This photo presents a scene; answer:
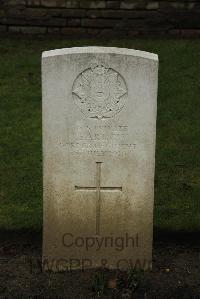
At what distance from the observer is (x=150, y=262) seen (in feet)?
16.0

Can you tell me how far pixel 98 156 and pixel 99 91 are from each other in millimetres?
448

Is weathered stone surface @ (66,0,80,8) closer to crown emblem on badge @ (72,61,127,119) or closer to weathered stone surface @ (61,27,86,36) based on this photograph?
weathered stone surface @ (61,27,86,36)

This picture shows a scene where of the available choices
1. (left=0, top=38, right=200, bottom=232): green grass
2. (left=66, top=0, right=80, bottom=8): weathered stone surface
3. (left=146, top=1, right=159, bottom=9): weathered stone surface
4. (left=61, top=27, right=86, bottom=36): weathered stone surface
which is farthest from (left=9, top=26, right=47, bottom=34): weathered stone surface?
(left=146, top=1, right=159, bottom=9): weathered stone surface

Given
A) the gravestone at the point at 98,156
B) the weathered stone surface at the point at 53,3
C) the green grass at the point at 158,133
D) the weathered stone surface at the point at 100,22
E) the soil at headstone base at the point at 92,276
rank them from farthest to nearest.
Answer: the weathered stone surface at the point at 100,22
the weathered stone surface at the point at 53,3
the green grass at the point at 158,133
the soil at headstone base at the point at 92,276
the gravestone at the point at 98,156

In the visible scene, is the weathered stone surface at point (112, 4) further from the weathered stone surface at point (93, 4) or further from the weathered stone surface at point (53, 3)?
the weathered stone surface at point (53, 3)

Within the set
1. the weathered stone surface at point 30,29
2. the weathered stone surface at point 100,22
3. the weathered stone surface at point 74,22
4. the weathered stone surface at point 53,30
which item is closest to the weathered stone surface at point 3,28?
the weathered stone surface at point 30,29

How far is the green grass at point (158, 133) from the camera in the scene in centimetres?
562

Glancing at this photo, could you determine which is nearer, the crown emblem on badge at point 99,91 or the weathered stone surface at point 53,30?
the crown emblem on badge at point 99,91

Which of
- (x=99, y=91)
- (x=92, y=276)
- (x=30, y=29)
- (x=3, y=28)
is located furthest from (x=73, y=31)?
(x=92, y=276)

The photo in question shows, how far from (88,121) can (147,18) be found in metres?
6.59

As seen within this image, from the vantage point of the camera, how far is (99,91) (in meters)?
4.45

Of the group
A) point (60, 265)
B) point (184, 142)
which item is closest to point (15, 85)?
point (184, 142)

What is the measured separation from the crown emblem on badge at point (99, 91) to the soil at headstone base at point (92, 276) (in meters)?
1.21

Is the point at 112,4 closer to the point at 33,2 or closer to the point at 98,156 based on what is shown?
the point at 33,2
